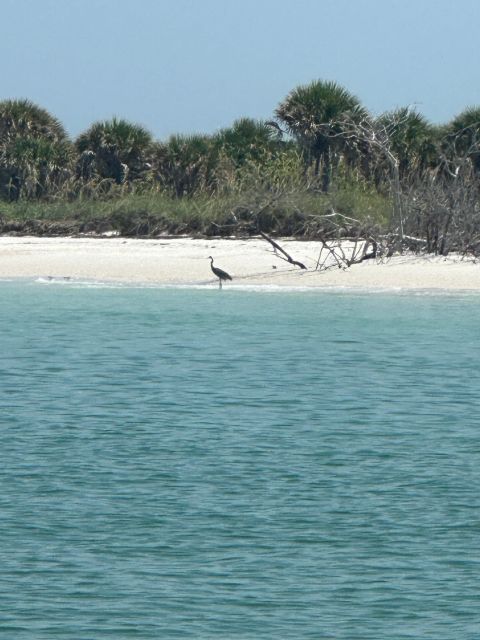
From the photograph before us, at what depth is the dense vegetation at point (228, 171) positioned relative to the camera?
108 ft

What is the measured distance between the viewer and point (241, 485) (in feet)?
36.9

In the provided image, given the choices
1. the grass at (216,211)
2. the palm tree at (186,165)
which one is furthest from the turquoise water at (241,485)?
the palm tree at (186,165)

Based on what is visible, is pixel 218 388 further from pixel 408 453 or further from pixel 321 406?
pixel 408 453

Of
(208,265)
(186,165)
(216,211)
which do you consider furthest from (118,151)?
(208,265)

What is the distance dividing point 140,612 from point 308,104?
3238cm

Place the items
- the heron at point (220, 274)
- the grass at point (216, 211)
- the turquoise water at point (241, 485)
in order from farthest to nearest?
the grass at point (216, 211) < the heron at point (220, 274) < the turquoise water at point (241, 485)

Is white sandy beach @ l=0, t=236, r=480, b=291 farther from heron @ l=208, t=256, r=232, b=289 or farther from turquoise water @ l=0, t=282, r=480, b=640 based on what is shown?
→ turquoise water @ l=0, t=282, r=480, b=640

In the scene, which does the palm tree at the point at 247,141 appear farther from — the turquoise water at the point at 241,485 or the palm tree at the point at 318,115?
the turquoise water at the point at 241,485

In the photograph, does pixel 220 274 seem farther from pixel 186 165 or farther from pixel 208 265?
pixel 186 165

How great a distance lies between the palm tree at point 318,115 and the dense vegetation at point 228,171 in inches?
1.1

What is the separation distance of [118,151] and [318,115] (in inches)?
221

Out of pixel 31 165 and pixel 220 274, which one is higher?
pixel 31 165

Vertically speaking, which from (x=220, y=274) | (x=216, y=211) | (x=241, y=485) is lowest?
(x=241, y=485)

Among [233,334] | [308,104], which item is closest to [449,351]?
[233,334]
